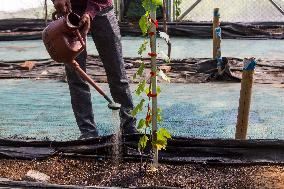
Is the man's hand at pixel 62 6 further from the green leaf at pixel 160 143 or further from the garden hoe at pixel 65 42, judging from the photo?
the green leaf at pixel 160 143

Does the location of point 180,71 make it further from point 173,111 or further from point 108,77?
point 108,77

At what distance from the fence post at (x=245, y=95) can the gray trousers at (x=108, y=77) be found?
28.6 inches

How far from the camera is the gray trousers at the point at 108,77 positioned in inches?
133

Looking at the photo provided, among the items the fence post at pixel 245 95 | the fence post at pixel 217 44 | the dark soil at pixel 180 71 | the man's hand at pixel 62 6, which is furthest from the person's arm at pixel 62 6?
the fence post at pixel 217 44

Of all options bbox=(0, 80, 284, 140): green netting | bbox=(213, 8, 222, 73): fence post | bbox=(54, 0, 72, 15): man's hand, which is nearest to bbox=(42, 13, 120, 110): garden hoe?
bbox=(54, 0, 72, 15): man's hand

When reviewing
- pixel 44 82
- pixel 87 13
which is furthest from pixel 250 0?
pixel 87 13

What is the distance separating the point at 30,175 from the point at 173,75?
345cm

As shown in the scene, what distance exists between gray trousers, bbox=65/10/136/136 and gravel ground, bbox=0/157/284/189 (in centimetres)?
42

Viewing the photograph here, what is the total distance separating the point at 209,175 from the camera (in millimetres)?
2914

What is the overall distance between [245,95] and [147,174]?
80 cm

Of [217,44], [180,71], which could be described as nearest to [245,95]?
[217,44]

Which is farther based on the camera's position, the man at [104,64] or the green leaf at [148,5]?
the man at [104,64]

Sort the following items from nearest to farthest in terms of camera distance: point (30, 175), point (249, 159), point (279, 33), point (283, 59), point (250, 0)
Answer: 1. point (30, 175)
2. point (249, 159)
3. point (283, 59)
4. point (279, 33)
5. point (250, 0)

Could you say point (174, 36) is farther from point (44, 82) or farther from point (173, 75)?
point (44, 82)
